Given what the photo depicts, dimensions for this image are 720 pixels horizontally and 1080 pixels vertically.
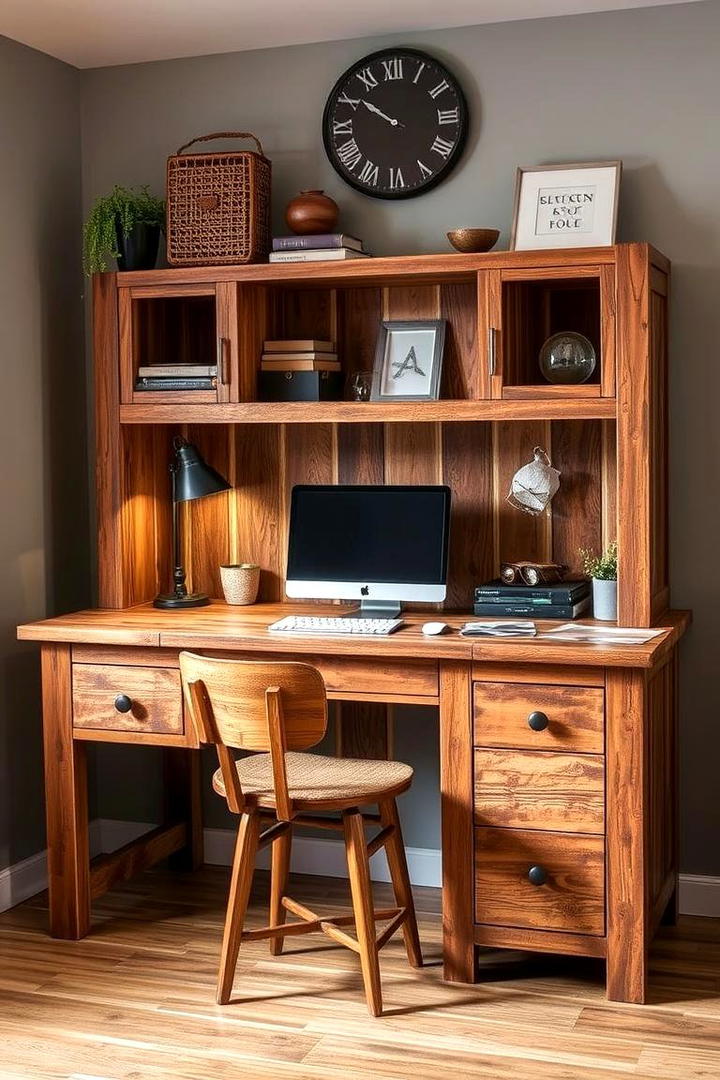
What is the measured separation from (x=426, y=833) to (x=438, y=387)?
4.41 ft

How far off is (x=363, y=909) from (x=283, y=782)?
0.36 m

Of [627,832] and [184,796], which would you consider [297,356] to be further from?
[627,832]

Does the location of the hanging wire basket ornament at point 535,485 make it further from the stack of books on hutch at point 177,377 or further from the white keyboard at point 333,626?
the stack of books on hutch at point 177,377

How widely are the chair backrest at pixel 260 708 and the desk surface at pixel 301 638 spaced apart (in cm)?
29

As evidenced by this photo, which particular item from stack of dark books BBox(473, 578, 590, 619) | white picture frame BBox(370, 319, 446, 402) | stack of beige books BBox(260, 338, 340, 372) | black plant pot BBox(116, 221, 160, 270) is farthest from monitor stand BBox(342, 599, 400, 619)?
black plant pot BBox(116, 221, 160, 270)

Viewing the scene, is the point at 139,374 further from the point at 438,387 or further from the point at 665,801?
the point at 665,801

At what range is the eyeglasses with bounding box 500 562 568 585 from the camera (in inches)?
141

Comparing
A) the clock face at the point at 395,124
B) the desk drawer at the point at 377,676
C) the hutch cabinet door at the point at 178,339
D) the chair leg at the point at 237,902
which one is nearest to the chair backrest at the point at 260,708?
the chair leg at the point at 237,902

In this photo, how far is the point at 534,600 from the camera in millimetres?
3510

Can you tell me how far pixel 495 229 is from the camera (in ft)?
12.1

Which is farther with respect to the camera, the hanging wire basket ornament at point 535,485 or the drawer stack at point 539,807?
the hanging wire basket ornament at point 535,485

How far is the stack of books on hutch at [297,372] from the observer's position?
12.2ft

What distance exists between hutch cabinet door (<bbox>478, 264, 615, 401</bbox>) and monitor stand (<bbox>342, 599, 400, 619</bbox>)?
658mm

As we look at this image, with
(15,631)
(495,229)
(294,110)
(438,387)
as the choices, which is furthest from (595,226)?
(15,631)
